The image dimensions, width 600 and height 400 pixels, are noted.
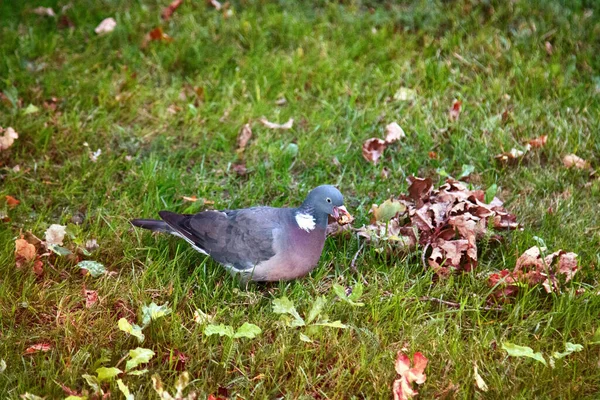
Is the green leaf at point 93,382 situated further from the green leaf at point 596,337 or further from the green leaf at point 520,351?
the green leaf at point 596,337

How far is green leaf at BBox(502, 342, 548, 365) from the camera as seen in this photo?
2.84m

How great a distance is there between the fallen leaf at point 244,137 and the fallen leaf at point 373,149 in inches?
31.1

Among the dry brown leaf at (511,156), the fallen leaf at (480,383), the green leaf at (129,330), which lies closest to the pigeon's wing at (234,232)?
the green leaf at (129,330)

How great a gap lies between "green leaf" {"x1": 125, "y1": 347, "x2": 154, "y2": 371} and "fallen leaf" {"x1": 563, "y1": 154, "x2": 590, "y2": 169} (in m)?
2.90

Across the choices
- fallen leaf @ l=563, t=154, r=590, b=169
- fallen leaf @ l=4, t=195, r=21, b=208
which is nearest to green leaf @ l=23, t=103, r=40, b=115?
fallen leaf @ l=4, t=195, r=21, b=208

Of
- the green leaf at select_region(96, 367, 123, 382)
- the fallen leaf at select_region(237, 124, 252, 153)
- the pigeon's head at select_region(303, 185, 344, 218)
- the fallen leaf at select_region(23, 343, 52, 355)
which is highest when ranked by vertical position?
the pigeon's head at select_region(303, 185, 344, 218)

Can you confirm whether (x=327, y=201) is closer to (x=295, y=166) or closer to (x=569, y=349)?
(x=295, y=166)

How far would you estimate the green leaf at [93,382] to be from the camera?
Result: 8.97ft

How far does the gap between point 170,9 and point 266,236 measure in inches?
133

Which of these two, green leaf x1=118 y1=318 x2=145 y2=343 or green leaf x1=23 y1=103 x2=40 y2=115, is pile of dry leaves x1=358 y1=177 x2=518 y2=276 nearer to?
green leaf x1=118 y1=318 x2=145 y2=343

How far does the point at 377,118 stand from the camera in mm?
4887

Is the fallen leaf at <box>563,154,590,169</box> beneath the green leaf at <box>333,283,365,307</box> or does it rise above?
beneath

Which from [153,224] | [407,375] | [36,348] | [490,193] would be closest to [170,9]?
[153,224]

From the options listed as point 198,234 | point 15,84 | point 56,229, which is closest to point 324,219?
point 198,234
